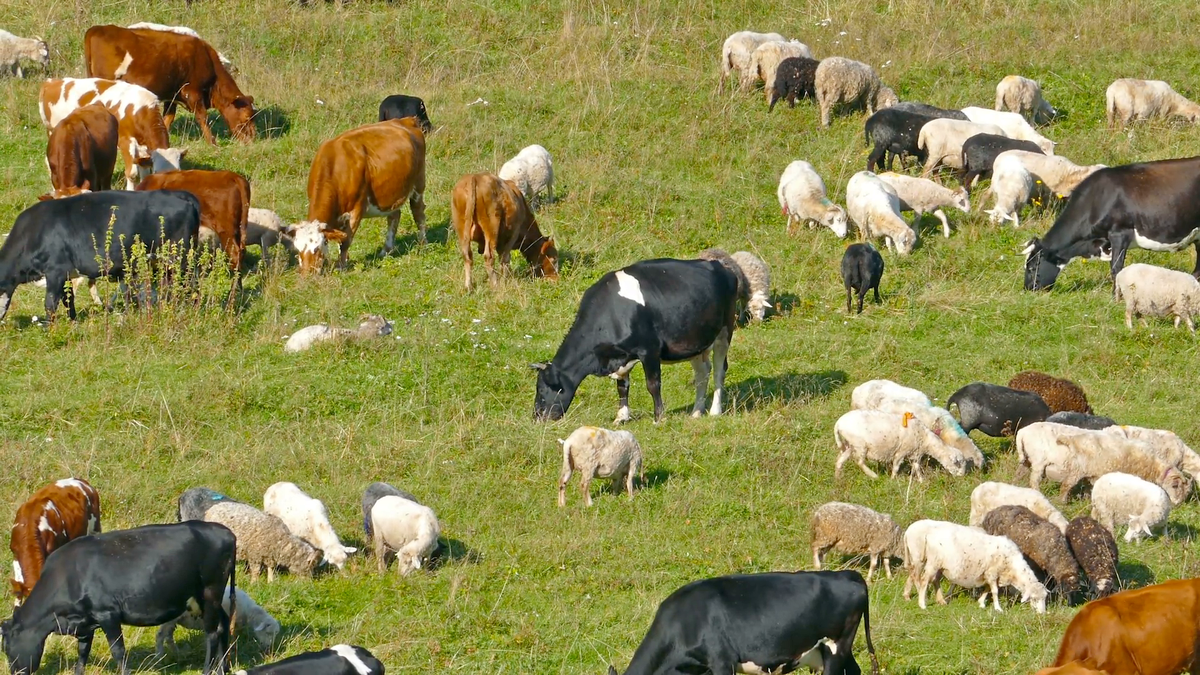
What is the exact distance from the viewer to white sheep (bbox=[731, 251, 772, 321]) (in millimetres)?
18781

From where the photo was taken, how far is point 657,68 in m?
27.1

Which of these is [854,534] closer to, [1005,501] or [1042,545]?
[1042,545]

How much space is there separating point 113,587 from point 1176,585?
22.2 ft

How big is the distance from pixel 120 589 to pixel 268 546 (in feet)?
6.91

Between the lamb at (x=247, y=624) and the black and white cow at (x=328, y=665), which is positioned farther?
the lamb at (x=247, y=624)

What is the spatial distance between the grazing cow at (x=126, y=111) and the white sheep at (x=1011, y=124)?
475 inches

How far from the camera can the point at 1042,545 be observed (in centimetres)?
1212

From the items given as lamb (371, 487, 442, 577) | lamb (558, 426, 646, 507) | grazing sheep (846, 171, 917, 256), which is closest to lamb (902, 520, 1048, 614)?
lamb (558, 426, 646, 507)

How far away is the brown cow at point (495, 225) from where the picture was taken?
19.6 metres

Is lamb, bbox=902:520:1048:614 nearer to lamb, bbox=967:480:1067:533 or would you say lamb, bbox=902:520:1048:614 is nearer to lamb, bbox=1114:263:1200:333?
lamb, bbox=967:480:1067:533

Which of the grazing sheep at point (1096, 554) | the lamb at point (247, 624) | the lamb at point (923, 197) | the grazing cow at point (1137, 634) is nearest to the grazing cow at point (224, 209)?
the lamb at point (923, 197)

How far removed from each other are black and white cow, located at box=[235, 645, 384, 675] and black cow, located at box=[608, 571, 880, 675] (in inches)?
59.2

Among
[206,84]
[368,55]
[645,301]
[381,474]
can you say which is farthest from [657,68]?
[381,474]

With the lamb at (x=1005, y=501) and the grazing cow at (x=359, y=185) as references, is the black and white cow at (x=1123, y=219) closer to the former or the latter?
the lamb at (x=1005, y=501)
